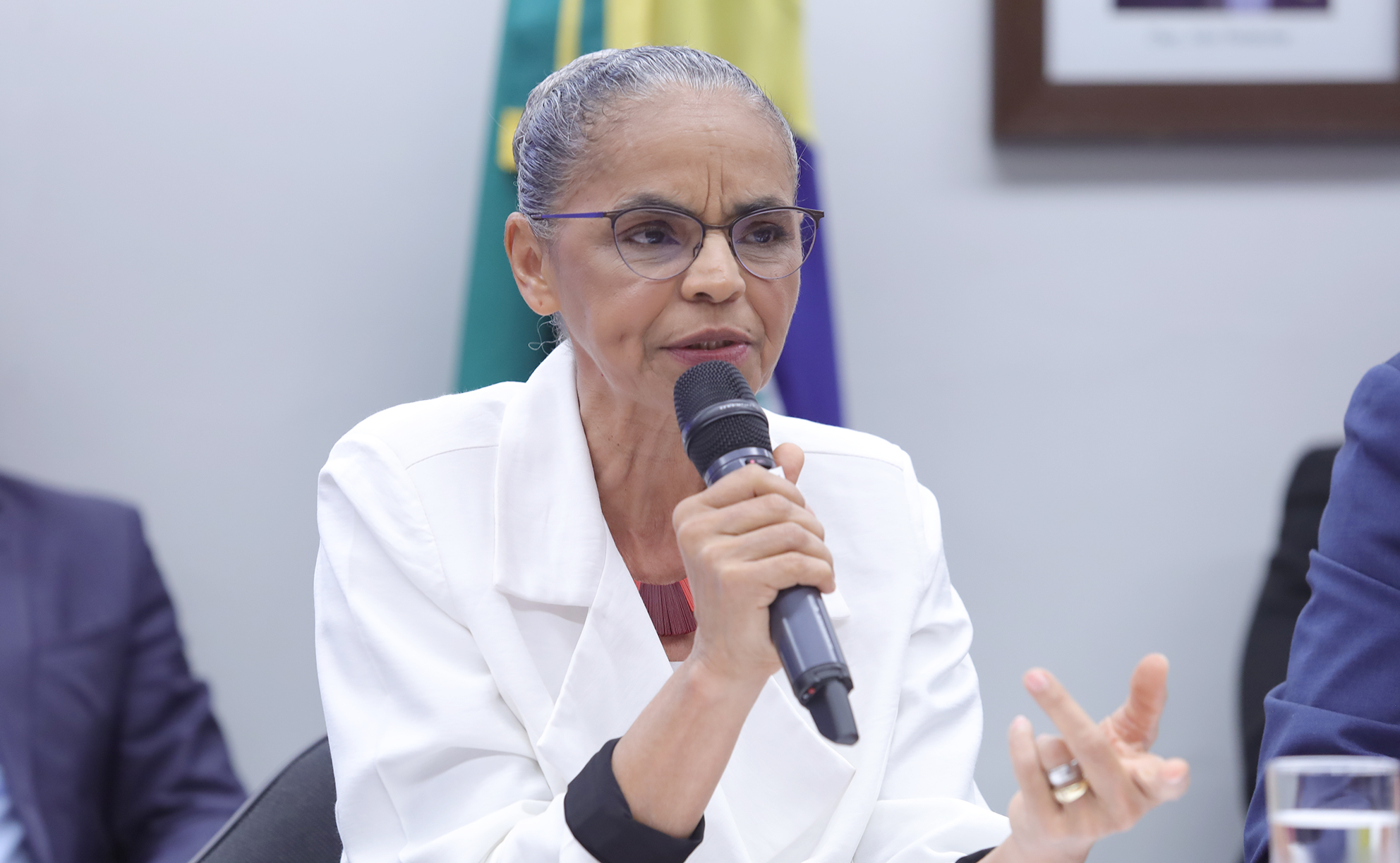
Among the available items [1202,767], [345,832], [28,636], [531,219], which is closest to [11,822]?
[28,636]

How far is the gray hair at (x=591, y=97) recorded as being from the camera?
48.6 inches

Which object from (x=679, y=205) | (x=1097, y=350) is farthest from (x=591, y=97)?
(x=1097, y=350)

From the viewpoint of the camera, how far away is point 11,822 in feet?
5.39

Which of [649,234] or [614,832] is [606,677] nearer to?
[614,832]

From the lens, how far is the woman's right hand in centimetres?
84

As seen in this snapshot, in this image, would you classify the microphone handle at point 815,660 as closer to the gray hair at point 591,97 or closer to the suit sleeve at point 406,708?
the suit sleeve at point 406,708

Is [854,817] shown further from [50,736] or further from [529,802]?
[50,736]

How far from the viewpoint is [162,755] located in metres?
1.72

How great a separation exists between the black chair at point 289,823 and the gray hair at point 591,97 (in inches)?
25.4

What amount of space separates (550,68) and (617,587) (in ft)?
3.02

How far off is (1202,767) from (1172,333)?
31.3 inches

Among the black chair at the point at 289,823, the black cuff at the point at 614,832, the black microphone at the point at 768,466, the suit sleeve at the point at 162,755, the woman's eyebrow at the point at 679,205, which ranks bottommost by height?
the suit sleeve at the point at 162,755

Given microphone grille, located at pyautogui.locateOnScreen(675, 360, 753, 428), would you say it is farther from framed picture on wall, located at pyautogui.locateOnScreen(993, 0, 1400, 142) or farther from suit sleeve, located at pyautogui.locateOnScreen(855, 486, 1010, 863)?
framed picture on wall, located at pyautogui.locateOnScreen(993, 0, 1400, 142)

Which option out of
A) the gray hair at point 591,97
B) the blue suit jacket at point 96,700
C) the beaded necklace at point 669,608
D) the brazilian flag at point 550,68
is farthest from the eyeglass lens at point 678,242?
the blue suit jacket at point 96,700
